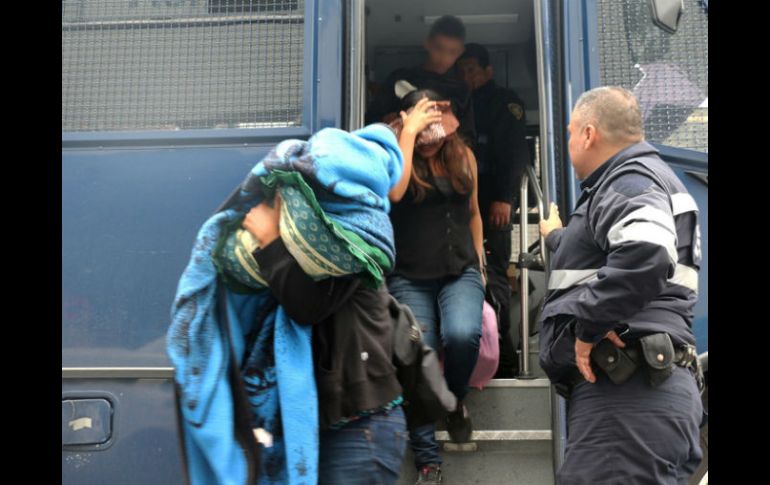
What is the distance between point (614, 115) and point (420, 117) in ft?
3.40

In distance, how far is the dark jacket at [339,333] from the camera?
88.0 inches

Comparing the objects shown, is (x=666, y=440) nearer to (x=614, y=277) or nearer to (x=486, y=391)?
(x=614, y=277)

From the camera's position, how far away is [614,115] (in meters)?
2.72

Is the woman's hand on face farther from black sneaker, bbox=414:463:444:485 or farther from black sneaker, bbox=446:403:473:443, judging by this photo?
black sneaker, bbox=414:463:444:485

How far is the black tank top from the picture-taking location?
3.55 metres

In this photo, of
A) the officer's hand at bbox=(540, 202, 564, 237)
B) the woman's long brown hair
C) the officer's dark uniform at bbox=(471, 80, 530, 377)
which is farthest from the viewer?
the officer's dark uniform at bbox=(471, 80, 530, 377)

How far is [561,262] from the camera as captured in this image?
2.69 meters

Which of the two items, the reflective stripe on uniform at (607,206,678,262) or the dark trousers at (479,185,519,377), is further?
the dark trousers at (479,185,519,377)

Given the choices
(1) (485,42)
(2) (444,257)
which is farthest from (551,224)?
(1) (485,42)

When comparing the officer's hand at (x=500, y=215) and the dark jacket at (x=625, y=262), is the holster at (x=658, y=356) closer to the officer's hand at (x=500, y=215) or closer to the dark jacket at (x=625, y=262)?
the dark jacket at (x=625, y=262)

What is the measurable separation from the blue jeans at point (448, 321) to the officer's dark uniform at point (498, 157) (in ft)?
2.07

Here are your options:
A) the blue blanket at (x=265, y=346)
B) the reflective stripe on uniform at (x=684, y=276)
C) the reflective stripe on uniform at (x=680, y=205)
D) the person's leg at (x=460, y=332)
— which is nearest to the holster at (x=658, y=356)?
the reflective stripe on uniform at (x=684, y=276)

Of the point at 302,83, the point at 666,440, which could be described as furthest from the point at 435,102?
the point at 666,440

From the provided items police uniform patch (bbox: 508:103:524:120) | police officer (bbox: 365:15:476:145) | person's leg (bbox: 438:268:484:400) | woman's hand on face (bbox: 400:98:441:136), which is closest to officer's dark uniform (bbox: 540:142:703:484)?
person's leg (bbox: 438:268:484:400)
